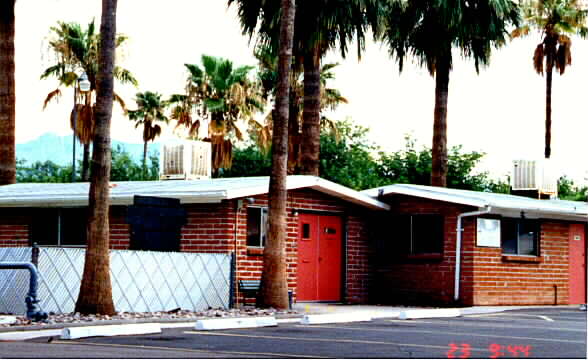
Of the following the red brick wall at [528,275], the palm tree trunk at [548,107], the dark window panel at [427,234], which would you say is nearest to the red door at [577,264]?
the red brick wall at [528,275]

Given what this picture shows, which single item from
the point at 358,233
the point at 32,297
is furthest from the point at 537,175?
the point at 32,297

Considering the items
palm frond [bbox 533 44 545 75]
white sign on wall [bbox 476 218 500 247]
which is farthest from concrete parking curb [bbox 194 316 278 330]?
palm frond [bbox 533 44 545 75]

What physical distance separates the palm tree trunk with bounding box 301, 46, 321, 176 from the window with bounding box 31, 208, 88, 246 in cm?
694

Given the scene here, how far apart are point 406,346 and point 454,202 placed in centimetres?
1274

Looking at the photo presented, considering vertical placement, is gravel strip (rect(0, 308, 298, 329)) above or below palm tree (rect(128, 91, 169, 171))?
below

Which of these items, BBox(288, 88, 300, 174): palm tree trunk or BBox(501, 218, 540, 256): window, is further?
BBox(288, 88, 300, 174): palm tree trunk

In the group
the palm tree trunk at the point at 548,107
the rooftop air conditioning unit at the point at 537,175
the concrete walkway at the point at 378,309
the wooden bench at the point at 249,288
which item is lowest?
the concrete walkway at the point at 378,309

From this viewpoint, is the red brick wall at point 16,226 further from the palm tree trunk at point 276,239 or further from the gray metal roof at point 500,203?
the gray metal roof at point 500,203

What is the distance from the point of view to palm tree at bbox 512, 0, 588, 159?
45500 millimetres

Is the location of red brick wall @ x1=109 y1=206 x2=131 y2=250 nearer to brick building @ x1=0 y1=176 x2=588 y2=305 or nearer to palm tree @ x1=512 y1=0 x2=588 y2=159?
brick building @ x1=0 y1=176 x2=588 y2=305

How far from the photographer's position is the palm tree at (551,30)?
45.5m

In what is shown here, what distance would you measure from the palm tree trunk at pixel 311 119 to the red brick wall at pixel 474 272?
103 inches

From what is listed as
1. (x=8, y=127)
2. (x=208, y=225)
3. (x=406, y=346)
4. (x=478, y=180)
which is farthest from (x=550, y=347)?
(x=478, y=180)

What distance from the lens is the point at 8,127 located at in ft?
113
